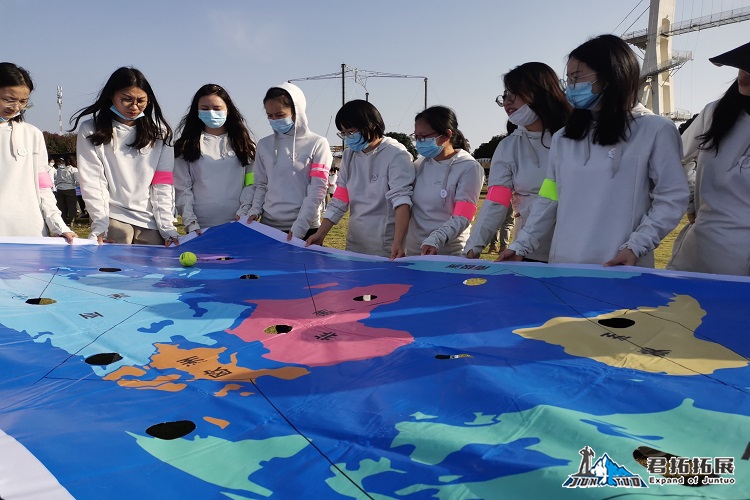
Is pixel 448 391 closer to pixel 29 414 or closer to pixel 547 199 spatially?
pixel 29 414

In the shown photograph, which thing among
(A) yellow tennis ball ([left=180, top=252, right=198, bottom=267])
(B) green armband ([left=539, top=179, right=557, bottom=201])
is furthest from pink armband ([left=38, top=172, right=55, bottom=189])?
(B) green armband ([left=539, top=179, right=557, bottom=201])

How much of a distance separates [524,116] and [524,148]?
0.19 m

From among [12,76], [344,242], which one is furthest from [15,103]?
[344,242]

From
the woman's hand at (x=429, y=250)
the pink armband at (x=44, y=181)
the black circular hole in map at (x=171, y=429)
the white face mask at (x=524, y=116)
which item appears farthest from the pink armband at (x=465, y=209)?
the pink armband at (x=44, y=181)

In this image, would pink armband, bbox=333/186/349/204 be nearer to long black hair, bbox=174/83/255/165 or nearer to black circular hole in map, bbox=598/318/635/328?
long black hair, bbox=174/83/255/165

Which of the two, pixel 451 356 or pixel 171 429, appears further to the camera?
pixel 451 356

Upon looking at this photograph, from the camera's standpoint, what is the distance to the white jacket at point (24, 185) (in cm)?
338

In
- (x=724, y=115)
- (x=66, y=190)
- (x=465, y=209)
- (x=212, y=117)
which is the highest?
(x=212, y=117)

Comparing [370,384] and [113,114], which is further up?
[113,114]

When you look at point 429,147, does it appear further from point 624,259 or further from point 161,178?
point 161,178

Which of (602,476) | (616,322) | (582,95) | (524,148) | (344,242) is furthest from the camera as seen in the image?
(344,242)

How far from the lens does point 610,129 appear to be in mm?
2516

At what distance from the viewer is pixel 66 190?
1369 centimetres

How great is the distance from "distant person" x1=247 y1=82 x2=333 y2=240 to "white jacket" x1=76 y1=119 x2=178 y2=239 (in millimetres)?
578
